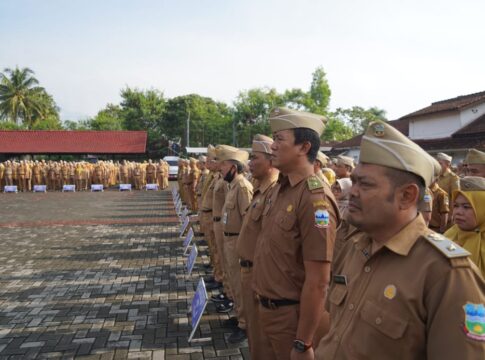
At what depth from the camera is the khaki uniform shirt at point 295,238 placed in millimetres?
2318

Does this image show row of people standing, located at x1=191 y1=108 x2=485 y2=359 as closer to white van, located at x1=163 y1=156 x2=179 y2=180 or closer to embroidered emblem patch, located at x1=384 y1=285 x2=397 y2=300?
embroidered emblem patch, located at x1=384 y1=285 x2=397 y2=300

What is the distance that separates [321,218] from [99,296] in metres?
4.56

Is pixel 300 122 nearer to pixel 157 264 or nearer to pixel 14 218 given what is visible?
pixel 157 264

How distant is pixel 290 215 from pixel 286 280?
15.4 inches

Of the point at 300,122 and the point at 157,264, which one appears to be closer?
the point at 300,122

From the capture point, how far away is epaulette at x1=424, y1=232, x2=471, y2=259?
1.31 m

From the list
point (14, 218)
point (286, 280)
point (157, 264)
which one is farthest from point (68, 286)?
point (14, 218)

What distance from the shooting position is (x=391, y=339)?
138cm

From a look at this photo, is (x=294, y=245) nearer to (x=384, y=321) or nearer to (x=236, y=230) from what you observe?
(x=384, y=321)

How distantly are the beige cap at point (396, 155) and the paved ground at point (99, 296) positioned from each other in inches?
123

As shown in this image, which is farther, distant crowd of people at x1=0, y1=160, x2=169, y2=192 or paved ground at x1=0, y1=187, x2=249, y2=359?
distant crowd of people at x1=0, y1=160, x2=169, y2=192

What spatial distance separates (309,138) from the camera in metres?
2.64

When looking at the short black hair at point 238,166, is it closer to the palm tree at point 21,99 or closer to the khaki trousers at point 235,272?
the khaki trousers at point 235,272

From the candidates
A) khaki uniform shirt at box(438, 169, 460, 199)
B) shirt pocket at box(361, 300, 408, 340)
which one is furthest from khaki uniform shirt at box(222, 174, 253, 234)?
khaki uniform shirt at box(438, 169, 460, 199)
